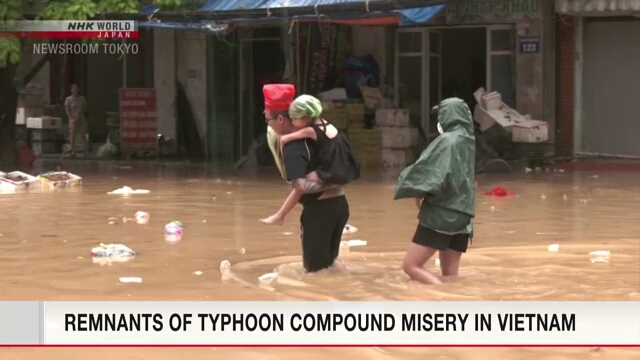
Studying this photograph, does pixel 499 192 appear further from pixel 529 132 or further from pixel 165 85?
pixel 165 85

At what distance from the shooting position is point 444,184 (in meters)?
9.02

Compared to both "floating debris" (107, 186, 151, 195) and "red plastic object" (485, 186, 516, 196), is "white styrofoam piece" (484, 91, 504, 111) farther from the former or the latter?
"floating debris" (107, 186, 151, 195)

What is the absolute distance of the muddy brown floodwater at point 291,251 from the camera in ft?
29.6

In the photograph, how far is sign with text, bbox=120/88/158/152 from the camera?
2661 cm

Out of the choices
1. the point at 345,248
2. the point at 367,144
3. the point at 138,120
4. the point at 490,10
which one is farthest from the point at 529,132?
the point at 345,248

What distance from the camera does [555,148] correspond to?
76.4 ft

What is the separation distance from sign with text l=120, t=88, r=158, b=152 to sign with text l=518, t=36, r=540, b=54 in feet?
27.2

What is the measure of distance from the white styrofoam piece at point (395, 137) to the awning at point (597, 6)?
365 cm

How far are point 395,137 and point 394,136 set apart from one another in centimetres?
3

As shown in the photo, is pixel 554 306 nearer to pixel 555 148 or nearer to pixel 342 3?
pixel 342 3

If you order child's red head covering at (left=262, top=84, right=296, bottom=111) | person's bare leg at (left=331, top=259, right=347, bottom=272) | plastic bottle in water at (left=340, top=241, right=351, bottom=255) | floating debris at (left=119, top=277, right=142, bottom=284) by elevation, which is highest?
child's red head covering at (left=262, top=84, right=296, bottom=111)

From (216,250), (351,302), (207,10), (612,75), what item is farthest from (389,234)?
(612,75)

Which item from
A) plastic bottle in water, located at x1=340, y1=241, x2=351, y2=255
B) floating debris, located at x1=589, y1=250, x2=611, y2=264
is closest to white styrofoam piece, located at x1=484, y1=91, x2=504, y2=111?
plastic bottle in water, located at x1=340, y1=241, x2=351, y2=255

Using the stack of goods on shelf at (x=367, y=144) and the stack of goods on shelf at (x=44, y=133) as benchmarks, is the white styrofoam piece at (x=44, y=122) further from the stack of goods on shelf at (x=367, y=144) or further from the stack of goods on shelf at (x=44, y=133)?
the stack of goods on shelf at (x=367, y=144)
